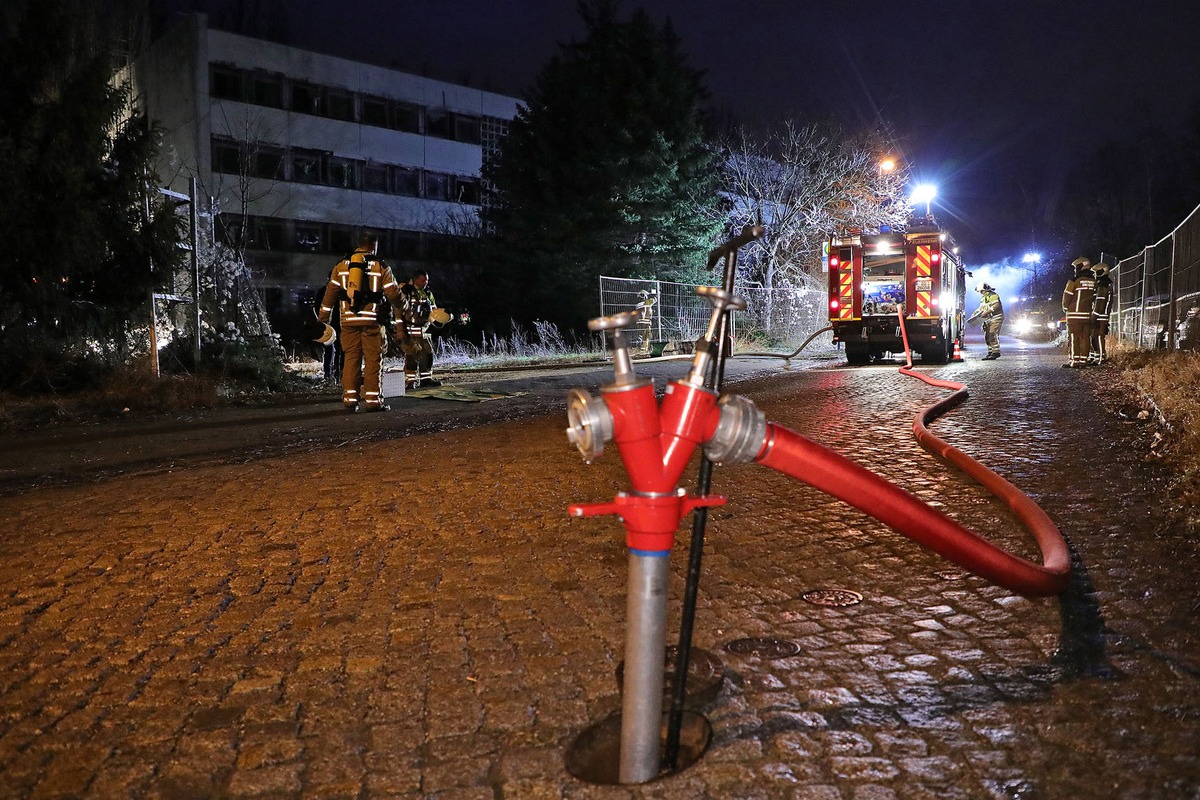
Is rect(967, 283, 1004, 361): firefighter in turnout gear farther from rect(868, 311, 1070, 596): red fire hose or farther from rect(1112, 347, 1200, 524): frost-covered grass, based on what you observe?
rect(868, 311, 1070, 596): red fire hose

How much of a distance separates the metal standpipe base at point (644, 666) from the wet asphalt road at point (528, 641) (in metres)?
0.09

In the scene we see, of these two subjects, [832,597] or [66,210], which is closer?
[832,597]

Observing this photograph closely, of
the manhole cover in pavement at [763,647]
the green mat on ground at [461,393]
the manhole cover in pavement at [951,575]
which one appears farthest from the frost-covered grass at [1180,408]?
the green mat on ground at [461,393]

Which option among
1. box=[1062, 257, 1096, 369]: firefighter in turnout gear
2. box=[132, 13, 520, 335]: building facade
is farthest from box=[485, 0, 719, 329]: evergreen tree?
box=[1062, 257, 1096, 369]: firefighter in turnout gear

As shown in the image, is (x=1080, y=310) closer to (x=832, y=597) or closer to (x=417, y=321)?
(x=417, y=321)

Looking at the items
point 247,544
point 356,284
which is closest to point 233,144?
point 356,284

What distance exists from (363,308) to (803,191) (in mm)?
24050

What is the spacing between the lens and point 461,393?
12625mm

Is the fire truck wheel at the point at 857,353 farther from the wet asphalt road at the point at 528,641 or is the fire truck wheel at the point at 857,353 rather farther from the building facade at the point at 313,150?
the building facade at the point at 313,150

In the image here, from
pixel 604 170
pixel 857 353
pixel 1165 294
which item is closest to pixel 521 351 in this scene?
pixel 604 170

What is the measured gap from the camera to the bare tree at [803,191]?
31531mm

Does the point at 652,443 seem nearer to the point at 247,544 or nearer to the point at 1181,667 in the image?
the point at 1181,667

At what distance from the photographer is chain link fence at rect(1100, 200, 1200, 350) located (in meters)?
11.9

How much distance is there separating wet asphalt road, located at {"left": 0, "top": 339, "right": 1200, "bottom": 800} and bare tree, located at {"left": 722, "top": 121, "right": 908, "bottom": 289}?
1036 inches
